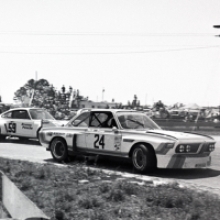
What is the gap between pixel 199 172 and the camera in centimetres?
879

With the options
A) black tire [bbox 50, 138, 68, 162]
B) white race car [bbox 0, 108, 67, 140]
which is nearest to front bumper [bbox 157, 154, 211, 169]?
black tire [bbox 50, 138, 68, 162]

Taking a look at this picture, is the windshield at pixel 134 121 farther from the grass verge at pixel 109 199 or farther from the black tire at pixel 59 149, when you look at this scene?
the grass verge at pixel 109 199

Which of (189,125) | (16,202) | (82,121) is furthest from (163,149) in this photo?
(189,125)

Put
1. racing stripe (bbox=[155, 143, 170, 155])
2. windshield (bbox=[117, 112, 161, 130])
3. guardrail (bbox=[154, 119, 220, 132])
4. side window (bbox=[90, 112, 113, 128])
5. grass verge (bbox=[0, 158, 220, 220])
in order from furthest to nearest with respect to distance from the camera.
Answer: guardrail (bbox=[154, 119, 220, 132])
side window (bbox=[90, 112, 113, 128])
windshield (bbox=[117, 112, 161, 130])
racing stripe (bbox=[155, 143, 170, 155])
grass verge (bbox=[0, 158, 220, 220])

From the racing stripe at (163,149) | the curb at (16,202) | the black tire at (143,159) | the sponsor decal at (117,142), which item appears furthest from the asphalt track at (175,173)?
the curb at (16,202)

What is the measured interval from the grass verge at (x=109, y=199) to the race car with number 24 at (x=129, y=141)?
1311 mm

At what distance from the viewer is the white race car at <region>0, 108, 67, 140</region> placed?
49.7 ft

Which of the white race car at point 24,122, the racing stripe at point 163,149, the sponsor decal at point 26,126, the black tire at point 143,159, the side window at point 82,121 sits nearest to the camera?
the racing stripe at point 163,149

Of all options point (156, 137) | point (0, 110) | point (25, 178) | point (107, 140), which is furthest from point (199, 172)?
point (0, 110)

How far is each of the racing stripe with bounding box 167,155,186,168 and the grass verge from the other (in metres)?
1.37

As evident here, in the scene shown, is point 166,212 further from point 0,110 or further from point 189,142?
point 0,110

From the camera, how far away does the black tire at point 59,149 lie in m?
10.0

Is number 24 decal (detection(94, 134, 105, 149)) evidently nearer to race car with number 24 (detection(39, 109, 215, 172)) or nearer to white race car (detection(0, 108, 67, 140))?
race car with number 24 (detection(39, 109, 215, 172))

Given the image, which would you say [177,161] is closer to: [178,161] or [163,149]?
[178,161]
